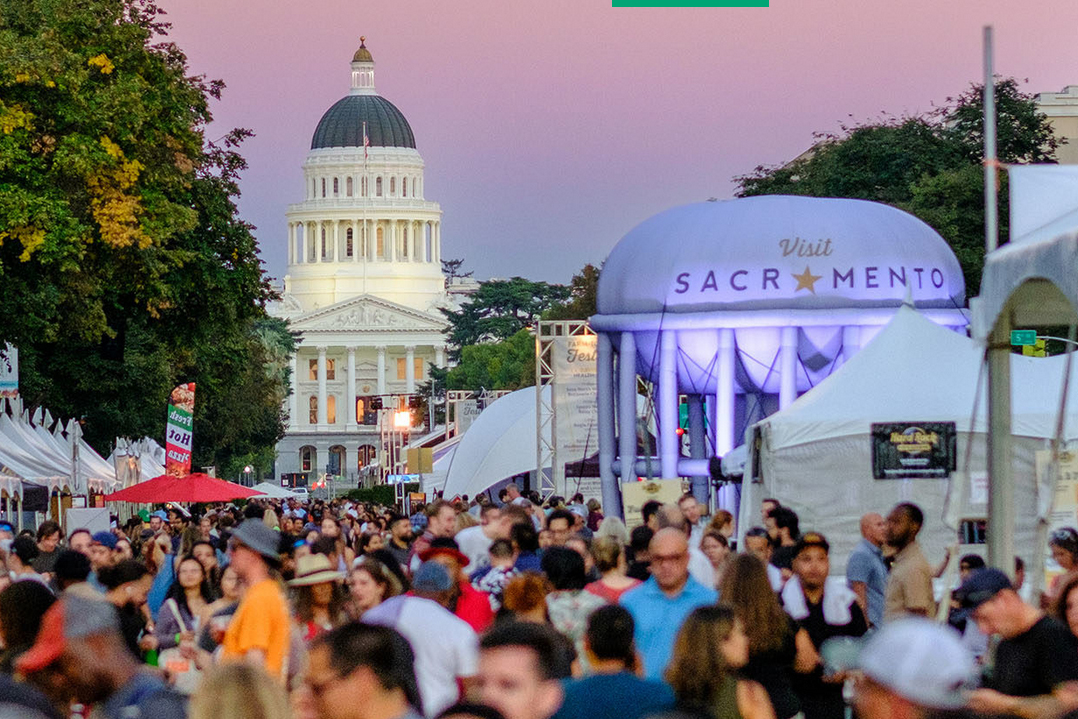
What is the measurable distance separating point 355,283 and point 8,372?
162 meters

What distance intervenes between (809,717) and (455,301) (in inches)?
7399

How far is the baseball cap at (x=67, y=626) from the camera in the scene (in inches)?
251

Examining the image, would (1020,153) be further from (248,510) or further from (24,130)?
(248,510)

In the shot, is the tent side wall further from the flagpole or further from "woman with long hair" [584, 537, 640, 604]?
the flagpole

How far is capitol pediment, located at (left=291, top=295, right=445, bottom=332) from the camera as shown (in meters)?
184

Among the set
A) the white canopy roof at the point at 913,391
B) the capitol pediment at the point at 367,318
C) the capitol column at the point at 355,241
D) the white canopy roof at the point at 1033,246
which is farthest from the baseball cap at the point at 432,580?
the capitol column at the point at 355,241

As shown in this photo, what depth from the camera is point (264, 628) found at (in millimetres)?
8773

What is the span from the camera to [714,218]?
97.2 ft

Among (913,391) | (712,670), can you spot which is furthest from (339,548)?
(712,670)

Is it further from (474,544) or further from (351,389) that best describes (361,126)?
(474,544)

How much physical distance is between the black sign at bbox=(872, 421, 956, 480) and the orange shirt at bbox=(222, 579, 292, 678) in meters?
10.5

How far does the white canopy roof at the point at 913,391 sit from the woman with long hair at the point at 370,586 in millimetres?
9745

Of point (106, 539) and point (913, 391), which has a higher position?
point (913, 391)

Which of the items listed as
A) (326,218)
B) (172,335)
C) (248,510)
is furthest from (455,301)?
(248,510)
